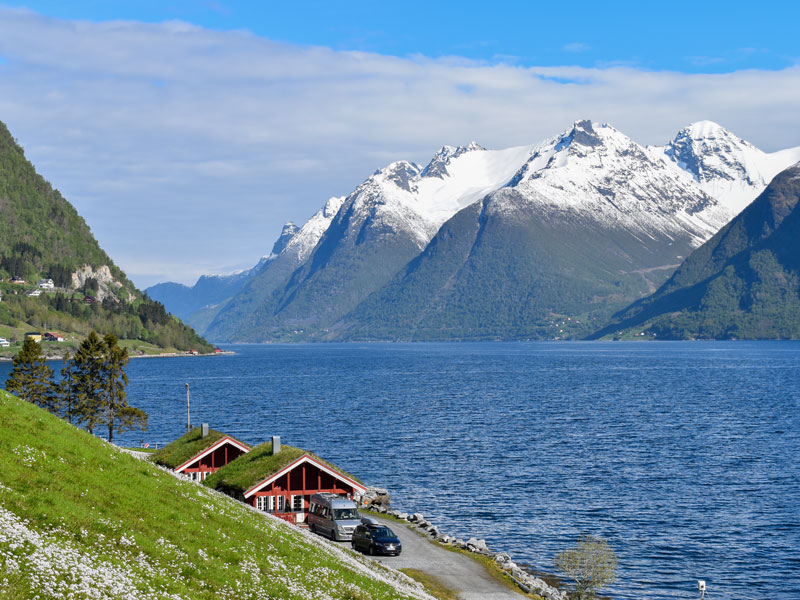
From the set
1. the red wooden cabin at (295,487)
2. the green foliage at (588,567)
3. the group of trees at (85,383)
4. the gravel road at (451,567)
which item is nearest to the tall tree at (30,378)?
the group of trees at (85,383)

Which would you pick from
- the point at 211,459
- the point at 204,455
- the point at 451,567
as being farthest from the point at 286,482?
the point at 451,567

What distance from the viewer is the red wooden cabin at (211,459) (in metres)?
72.1

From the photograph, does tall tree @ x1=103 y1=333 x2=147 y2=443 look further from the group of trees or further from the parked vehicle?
the parked vehicle

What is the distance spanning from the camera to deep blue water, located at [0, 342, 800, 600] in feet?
212

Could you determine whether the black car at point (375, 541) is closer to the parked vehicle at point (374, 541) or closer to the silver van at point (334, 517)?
the parked vehicle at point (374, 541)

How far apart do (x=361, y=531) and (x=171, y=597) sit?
29.3m

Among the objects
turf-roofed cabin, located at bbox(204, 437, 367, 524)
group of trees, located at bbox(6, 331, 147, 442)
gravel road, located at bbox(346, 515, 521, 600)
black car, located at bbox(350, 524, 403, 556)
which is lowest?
gravel road, located at bbox(346, 515, 521, 600)

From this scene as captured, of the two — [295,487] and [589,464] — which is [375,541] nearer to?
[295,487]

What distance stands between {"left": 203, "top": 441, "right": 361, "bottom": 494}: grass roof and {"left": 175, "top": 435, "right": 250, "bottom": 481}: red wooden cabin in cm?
273

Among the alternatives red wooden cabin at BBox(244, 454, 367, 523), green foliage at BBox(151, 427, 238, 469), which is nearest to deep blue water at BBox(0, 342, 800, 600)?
red wooden cabin at BBox(244, 454, 367, 523)

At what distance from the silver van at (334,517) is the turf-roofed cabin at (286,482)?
2.88 meters

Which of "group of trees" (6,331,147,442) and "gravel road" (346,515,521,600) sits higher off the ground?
"group of trees" (6,331,147,442)

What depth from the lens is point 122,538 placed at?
98.0 feet

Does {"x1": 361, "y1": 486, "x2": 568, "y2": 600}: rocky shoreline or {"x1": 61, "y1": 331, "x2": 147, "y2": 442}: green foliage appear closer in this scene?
{"x1": 361, "y1": 486, "x2": 568, "y2": 600}: rocky shoreline
